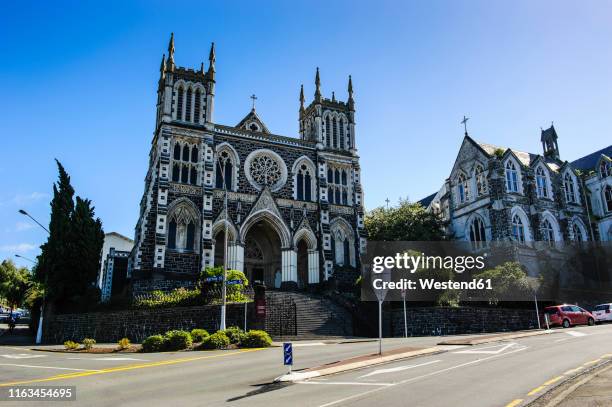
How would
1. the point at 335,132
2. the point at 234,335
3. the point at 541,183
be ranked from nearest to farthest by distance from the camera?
the point at 234,335, the point at 541,183, the point at 335,132

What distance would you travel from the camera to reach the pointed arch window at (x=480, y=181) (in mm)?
42978

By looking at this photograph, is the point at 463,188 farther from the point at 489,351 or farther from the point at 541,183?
the point at 489,351

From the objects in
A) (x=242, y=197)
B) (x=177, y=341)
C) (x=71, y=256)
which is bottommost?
(x=177, y=341)

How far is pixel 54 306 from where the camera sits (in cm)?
3250

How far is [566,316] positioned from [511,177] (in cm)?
1775

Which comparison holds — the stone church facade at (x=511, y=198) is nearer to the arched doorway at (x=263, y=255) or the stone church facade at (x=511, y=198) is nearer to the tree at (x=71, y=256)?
the arched doorway at (x=263, y=255)

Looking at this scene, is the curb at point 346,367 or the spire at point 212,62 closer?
the curb at point 346,367

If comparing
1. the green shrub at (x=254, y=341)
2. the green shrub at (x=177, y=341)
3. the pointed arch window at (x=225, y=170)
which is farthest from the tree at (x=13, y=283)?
the green shrub at (x=254, y=341)

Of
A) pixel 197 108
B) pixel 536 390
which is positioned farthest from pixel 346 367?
pixel 197 108

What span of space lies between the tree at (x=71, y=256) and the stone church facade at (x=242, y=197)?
3.01 m

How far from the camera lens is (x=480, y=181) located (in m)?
43.6

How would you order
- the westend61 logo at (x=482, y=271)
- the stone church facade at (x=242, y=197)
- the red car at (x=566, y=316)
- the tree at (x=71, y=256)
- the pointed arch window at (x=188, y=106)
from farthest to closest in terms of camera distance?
A: the pointed arch window at (x=188, y=106) < the stone church facade at (x=242, y=197) < the tree at (x=71, y=256) < the westend61 logo at (x=482, y=271) < the red car at (x=566, y=316)

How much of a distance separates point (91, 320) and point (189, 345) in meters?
10.9

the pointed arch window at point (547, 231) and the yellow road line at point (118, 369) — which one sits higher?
the pointed arch window at point (547, 231)
